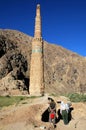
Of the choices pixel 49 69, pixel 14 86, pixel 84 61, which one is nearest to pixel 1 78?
pixel 14 86

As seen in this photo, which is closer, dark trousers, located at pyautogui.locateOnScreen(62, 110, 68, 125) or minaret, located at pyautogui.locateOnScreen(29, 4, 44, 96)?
dark trousers, located at pyautogui.locateOnScreen(62, 110, 68, 125)

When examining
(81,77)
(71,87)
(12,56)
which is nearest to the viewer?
(12,56)

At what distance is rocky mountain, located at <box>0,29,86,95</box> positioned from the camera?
58.1 metres

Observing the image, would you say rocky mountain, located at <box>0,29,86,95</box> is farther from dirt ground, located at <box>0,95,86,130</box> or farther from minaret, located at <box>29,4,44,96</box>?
dirt ground, located at <box>0,95,86,130</box>

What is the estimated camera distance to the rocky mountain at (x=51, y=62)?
191 feet

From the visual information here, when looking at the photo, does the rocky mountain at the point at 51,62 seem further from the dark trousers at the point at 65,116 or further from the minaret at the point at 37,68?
the dark trousers at the point at 65,116

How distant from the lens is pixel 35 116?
43.5 ft

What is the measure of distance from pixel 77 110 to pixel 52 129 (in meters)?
2.67

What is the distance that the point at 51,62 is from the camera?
8206 cm

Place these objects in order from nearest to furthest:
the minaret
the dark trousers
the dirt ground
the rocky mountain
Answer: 1. the dirt ground
2. the dark trousers
3. the minaret
4. the rocky mountain

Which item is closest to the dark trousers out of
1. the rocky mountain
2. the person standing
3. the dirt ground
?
the person standing

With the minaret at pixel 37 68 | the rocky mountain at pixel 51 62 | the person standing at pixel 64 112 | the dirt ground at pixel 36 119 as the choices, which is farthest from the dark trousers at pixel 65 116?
the rocky mountain at pixel 51 62

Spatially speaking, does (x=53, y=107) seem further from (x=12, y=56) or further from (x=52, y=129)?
(x=12, y=56)

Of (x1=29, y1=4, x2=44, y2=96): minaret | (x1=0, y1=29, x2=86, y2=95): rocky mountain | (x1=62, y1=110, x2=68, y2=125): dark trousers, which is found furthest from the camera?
(x1=0, y1=29, x2=86, y2=95): rocky mountain
